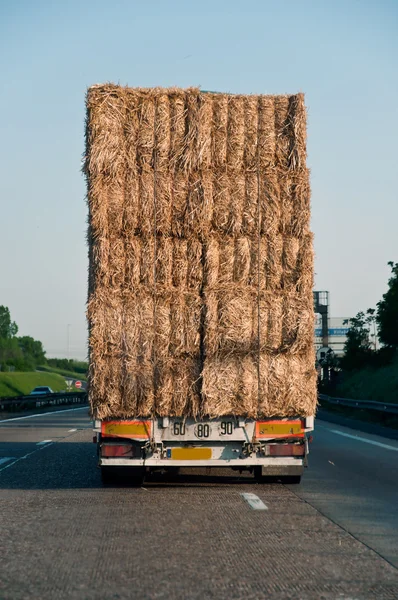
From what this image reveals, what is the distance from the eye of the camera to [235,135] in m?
12.2

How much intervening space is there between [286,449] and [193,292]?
2.17 meters

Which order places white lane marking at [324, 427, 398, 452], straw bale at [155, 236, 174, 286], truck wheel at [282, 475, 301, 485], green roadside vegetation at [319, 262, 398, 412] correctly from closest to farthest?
1. straw bale at [155, 236, 174, 286]
2. truck wheel at [282, 475, 301, 485]
3. white lane marking at [324, 427, 398, 452]
4. green roadside vegetation at [319, 262, 398, 412]

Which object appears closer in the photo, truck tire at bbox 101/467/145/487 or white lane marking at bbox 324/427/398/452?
truck tire at bbox 101/467/145/487

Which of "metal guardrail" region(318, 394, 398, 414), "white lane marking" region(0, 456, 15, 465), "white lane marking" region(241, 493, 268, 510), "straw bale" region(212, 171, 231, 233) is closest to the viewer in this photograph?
"white lane marking" region(241, 493, 268, 510)

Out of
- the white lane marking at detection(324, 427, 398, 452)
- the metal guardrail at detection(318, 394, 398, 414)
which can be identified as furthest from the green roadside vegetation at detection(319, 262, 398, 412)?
the white lane marking at detection(324, 427, 398, 452)

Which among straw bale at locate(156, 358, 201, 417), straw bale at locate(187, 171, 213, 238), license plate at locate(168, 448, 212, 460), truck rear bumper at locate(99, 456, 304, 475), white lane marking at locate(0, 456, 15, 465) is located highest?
straw bale at locate(187, 171, 213, 238)

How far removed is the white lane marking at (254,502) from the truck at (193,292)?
484 mm

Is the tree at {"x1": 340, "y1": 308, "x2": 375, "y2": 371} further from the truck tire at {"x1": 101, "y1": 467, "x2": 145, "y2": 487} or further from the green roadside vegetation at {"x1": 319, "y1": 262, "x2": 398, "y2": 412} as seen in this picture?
the truck tire at {"x1": 101, "y1": 467, "x2": 145, "y2": 487}

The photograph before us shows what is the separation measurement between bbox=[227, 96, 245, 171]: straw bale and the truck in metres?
0.02

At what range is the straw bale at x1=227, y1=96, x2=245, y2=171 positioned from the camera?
12173mm

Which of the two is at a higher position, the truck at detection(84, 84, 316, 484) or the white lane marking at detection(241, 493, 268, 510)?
the truck at detection(84, 84, 316, 484)

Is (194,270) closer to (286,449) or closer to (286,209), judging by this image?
(286,209)

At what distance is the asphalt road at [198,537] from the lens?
6.66 metres

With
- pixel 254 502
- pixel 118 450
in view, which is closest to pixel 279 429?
pixel 254 502
